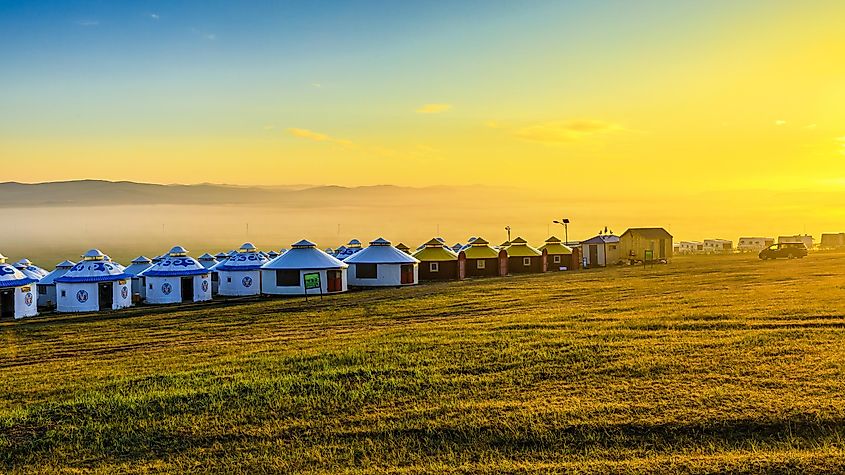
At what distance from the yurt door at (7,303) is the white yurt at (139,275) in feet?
25.1

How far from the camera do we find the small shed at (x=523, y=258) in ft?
208

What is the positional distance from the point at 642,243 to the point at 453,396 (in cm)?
6000

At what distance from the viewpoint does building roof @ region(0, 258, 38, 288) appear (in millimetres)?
38094

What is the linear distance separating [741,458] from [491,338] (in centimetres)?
1102

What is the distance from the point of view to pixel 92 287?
41125 mm

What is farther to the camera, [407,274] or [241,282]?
[407,274]

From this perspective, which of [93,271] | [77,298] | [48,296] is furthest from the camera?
[48,296]

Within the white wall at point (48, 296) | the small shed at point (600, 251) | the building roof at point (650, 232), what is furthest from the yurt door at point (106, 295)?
the building roof at point (650, 232)

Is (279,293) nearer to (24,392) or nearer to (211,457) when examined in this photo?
(24,392)

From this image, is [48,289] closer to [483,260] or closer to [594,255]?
[483,260]

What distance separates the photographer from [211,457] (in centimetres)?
1223

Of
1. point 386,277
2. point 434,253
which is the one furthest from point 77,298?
point 434,253

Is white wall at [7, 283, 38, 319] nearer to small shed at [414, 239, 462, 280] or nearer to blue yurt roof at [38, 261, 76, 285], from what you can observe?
blue yurt roof at [38, 261, 76, 285]

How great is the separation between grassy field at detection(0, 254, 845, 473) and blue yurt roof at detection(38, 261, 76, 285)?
19361 millimetres
